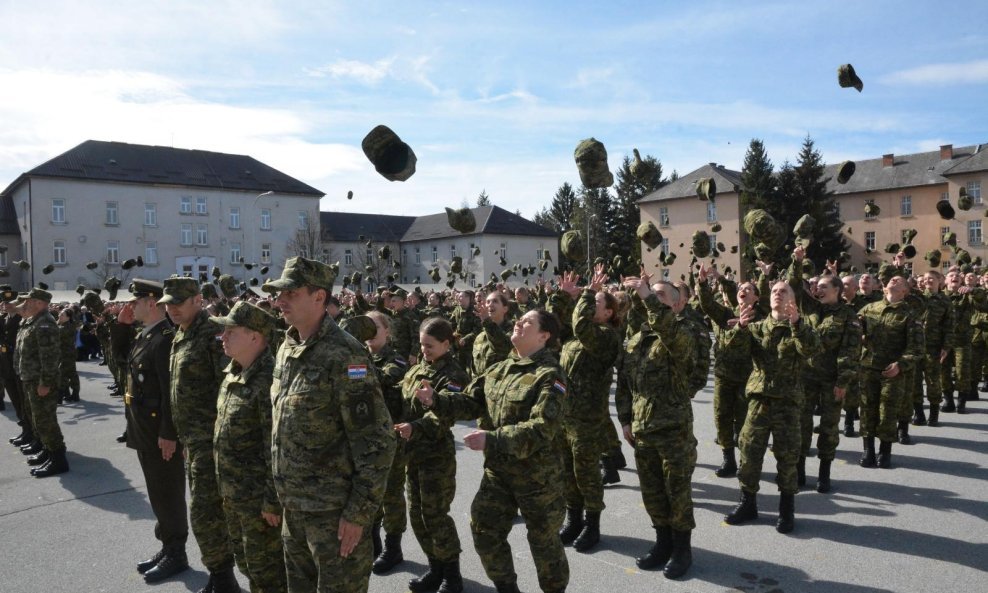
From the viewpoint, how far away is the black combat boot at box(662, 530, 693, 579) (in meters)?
4.79

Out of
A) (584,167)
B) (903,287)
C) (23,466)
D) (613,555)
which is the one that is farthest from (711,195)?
(23,466)

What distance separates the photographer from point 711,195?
9875mm

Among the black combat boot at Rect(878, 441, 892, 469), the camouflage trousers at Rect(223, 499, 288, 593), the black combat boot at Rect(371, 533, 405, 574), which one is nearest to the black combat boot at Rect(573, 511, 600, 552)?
the black combat boot at Rect(371, 533, 405, 574)

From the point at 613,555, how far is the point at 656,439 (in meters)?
1.03

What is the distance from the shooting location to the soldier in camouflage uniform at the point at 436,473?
4598mm

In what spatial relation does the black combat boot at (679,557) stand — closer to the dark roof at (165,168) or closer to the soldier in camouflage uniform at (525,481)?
the soldier in camouflage uniform at (525,481)

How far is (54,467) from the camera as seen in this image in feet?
26.0

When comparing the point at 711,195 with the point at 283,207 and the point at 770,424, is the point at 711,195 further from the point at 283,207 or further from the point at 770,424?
the point at 283,207

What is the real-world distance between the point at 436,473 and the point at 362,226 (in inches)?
2512

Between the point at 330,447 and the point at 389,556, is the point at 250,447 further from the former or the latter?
the point at 389,556

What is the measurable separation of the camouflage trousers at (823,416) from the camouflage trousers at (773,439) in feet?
2.72

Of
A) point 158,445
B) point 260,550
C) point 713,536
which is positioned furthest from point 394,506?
point 713,536

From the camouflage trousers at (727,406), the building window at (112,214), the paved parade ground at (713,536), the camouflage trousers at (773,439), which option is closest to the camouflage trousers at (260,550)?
the paved parade ground at (713,536)

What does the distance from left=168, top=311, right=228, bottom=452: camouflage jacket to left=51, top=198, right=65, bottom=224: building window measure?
50648mm
